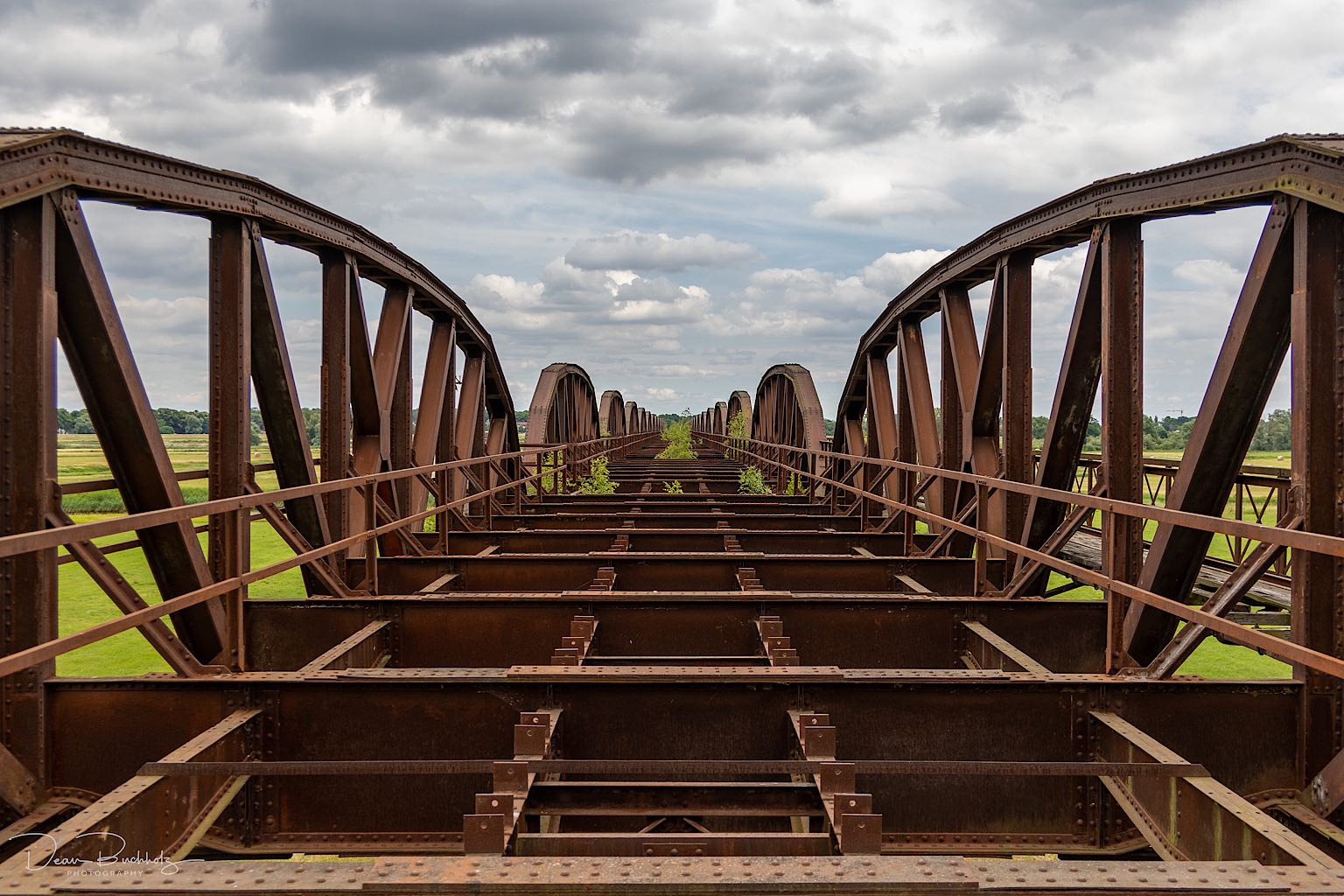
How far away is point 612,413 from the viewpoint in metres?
53.2

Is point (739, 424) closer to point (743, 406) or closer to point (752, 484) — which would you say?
point (743, 406)

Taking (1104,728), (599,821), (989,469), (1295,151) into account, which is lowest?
(599,821)

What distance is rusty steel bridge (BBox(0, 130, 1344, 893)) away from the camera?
358 centimetres

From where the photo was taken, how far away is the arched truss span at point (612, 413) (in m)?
47.2

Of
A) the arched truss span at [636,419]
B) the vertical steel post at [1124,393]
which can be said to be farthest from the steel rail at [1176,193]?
the arched truss span at [636,419]

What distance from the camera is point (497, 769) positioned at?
3.81m

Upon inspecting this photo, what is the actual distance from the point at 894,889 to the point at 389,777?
2.89m

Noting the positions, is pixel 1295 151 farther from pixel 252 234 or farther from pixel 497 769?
pixel 252 234

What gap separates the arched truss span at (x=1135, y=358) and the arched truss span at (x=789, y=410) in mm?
5718

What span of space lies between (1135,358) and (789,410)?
20789mm

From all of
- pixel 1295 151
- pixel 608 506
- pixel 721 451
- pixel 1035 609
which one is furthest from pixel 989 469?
pixel 721 451

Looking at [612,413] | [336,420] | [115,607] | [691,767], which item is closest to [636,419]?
[612,413]

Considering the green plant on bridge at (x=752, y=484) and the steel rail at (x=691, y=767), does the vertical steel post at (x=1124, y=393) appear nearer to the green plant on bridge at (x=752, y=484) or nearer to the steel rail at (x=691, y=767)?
the steel rail at (x=691, y=767)

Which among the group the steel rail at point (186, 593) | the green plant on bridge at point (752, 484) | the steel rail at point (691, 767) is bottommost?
the steel rail at point (691, 767)
